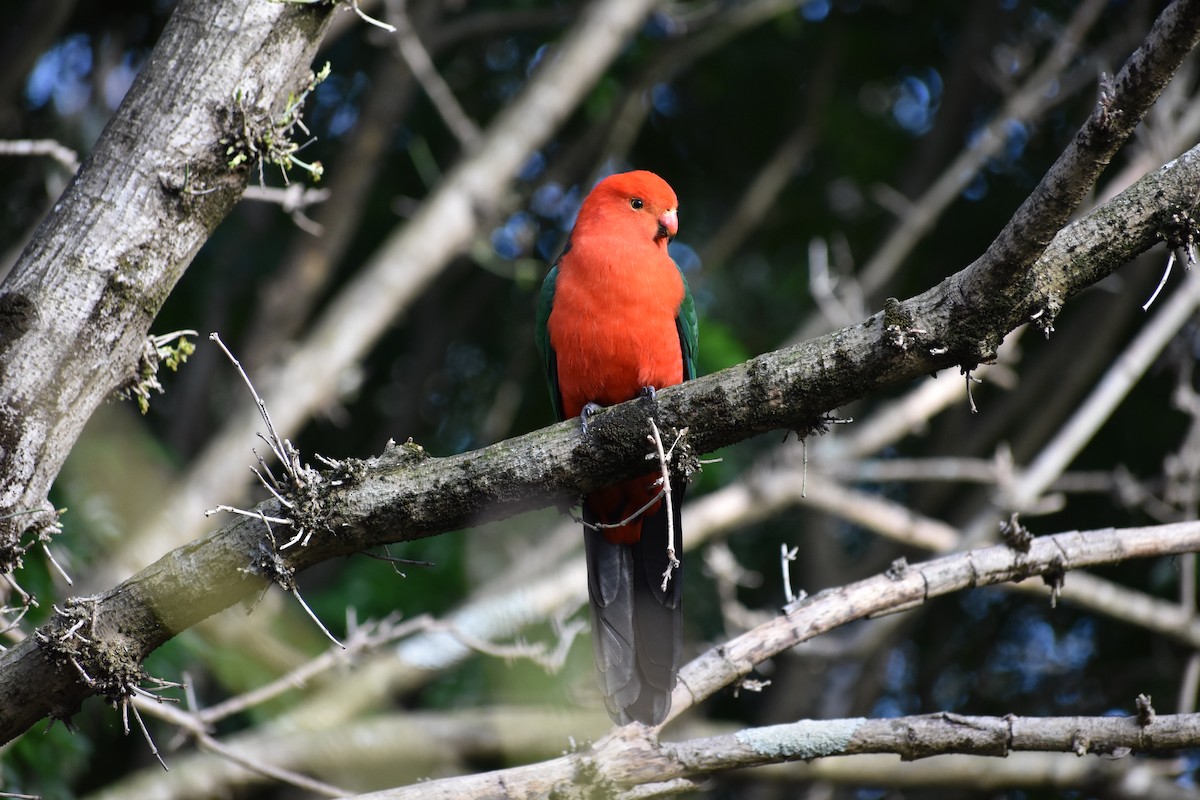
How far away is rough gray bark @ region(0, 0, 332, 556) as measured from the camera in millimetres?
2795

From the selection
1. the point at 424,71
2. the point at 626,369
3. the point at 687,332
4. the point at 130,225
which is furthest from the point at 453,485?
the point at 424,71

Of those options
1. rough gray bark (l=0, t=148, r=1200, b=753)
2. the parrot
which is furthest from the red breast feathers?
rough gray bark (l=0, t=148, r=1200, b=753)

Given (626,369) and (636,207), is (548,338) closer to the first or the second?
(626,369)

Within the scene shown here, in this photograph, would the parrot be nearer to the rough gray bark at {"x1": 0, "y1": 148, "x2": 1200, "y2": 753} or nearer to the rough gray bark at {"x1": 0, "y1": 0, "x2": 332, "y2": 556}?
the rough gray bark at {"x1": 0, "y1": 148, "x2": 1200, "y2": 753}

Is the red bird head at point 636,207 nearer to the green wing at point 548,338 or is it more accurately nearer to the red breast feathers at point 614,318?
the red breast feathers at point 614,318

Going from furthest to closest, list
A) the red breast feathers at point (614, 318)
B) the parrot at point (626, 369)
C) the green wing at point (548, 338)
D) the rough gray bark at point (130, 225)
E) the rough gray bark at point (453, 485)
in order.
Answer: the green wing at point (548, 338)
the red breast feathers at point (614, 318)
the parrot at point (626, 369)
the rough gray bark at point (130, 225)
the rough gray bark at point (453, 485)

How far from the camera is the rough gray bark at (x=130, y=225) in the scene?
279cm

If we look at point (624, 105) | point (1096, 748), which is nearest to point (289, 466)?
point (1096, 748)

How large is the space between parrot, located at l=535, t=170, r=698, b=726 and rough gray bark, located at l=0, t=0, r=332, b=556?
158 centimetres

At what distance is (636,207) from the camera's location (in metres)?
5.08

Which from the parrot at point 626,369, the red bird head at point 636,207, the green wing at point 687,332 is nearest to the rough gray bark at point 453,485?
the parrot at point 626,369

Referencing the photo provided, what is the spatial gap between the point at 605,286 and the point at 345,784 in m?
3.19

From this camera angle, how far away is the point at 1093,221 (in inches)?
97.7

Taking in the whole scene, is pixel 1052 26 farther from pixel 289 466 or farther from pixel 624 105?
pixel 289 466
